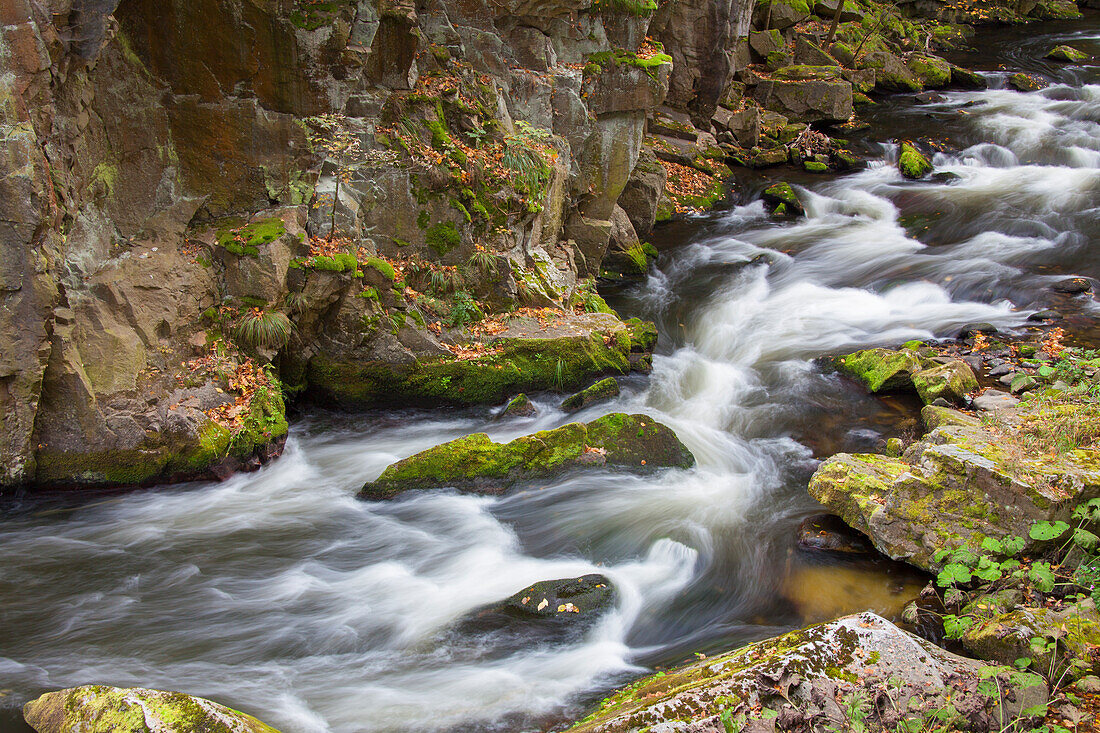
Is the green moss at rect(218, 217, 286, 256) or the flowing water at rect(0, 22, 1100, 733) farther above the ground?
the green moss at rect(218, 217, 286, 256)

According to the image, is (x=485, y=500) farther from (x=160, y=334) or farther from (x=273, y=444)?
(x=160, y=334)

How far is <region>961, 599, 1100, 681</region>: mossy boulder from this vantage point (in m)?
4.77

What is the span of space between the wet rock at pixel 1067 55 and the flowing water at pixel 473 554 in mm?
15352

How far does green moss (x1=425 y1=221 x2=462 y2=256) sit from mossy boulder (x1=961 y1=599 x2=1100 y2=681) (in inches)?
302

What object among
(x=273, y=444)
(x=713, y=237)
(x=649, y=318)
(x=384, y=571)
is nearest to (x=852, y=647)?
(x=384, y=571)

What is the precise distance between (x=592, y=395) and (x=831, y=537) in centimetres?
401

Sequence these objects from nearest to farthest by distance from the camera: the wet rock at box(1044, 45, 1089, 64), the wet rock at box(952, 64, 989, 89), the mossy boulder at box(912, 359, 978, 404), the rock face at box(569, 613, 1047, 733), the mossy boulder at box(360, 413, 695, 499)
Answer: the rock face at box(569, 613, 1047, 733), the mossy boulder at box(360, 413, 695, 499), the mossy boulder at box(912, 359, 978, 404), the wet rock at box(952, 64, 989, 89), the wet rock at box(1044, 45, 1089, 64)

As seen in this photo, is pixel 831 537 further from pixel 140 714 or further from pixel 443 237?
pixel 443 237

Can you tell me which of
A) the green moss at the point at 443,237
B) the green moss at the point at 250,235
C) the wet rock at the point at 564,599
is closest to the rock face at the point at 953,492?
the wet rock at the point at 564,599

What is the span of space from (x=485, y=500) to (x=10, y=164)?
563 centimetres

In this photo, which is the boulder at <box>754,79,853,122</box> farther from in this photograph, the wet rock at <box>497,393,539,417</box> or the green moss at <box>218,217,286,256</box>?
the green moss at <box>218,217,286,256</box>

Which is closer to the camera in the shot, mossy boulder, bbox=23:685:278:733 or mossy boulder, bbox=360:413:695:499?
mossy boulder, bbox=23:685:278:733

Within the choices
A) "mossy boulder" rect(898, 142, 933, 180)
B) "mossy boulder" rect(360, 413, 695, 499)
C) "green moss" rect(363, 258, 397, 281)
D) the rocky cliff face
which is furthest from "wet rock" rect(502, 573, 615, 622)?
"mossy boulder" rect(898, 142, 933, 180)

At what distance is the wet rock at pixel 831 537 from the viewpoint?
716 centimetres
